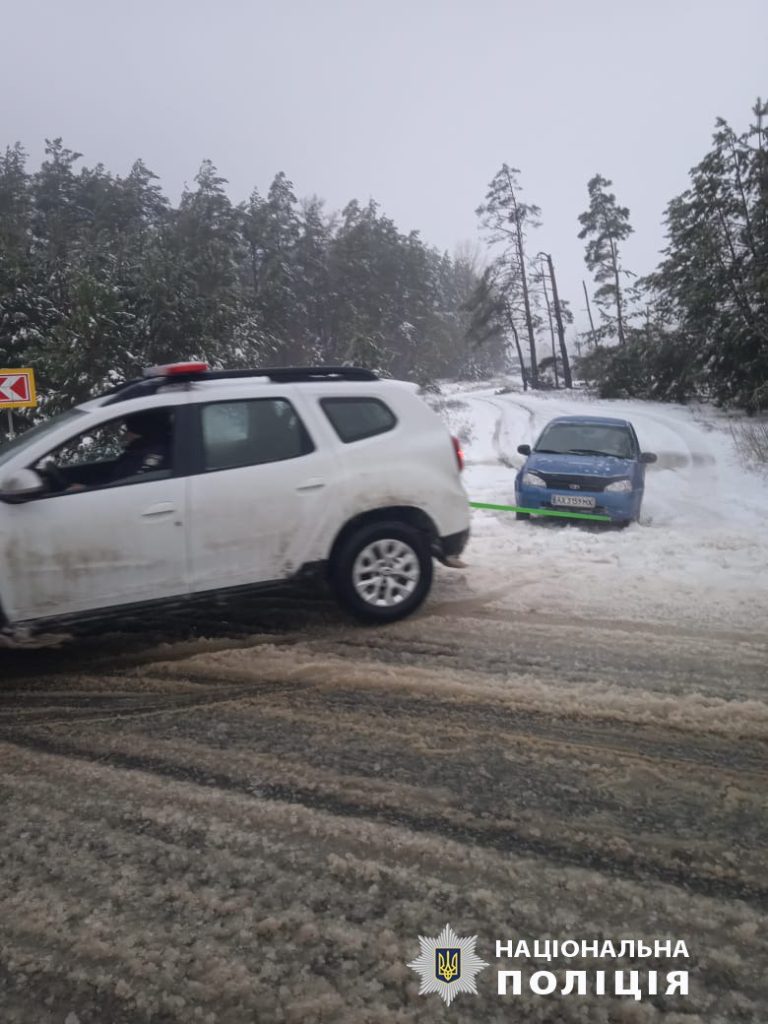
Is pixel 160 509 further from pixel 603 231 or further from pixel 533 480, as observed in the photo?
pixel 603 231

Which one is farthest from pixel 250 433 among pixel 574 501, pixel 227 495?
pixel 574 501

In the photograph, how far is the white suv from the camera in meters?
4.26

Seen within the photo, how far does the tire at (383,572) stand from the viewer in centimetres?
504

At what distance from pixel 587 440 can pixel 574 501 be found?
5.67 ft

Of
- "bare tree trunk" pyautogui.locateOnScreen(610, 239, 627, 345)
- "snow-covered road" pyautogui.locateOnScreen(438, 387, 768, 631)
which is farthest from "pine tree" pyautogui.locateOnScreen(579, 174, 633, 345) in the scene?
"snow-covered road" pyautogui.locateOnScreen(438, 387, 768, 631)

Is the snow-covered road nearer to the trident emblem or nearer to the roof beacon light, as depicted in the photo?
the roof beacon light

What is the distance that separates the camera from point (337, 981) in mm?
2115

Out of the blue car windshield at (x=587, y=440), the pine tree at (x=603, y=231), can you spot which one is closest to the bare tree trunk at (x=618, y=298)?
the pine tree at (x=603, y=231)

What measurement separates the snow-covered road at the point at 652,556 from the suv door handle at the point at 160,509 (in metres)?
2.89

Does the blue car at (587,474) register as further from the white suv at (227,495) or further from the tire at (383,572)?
the tire at (383,572)

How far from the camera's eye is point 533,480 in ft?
31.6

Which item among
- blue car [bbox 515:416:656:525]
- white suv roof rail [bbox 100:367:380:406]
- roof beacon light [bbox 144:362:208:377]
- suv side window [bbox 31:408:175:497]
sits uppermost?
roof beacon light [bbox 144:362:208:377]

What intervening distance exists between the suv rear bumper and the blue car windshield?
533cm

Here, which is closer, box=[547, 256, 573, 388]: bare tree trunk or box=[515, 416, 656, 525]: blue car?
box=[515, 416, 656, 525]: blue car
